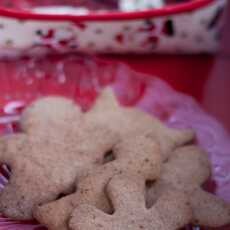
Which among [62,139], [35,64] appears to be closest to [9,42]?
[35,64]

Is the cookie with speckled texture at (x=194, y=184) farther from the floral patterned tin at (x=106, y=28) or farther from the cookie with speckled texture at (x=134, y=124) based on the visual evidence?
the floral patterned tin at (x=106, y=28)

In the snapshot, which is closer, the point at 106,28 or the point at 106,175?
the point at 106,175

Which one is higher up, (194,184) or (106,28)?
(106,28)

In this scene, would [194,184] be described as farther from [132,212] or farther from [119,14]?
[119,14]

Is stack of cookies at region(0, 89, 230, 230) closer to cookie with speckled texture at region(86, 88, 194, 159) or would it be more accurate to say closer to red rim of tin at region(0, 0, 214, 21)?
cookie with speckled texture at region(86, 88, 194, 159)

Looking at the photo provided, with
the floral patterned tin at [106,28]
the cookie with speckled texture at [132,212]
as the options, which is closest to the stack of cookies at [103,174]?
the cookie with speckled texture at [132,212]

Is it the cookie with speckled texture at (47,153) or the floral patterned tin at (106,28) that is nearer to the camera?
the cookie with speckled texture at (47,153)

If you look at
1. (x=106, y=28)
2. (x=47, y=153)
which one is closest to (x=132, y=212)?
(x=47, y=153)

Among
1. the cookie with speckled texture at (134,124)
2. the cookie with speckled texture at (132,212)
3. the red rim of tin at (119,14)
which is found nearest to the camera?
the cookie with speckled texture at (132,212)
